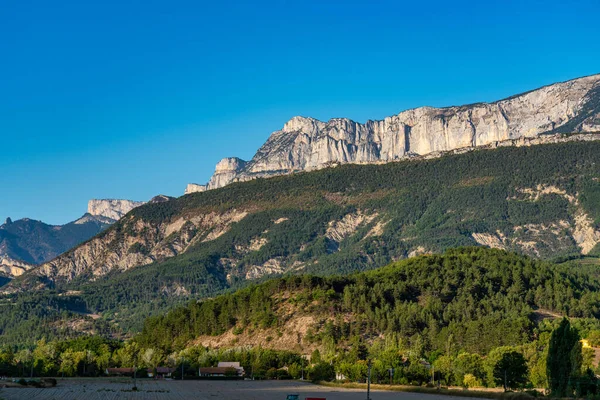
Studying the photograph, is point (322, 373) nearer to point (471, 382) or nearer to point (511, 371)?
point (471, 382)

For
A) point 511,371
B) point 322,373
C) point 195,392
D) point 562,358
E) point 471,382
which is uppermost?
point 562,358

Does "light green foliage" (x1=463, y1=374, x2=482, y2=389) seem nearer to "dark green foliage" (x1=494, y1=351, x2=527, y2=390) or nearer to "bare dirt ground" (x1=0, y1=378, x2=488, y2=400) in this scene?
"dark green foliage" (x1=494, y1=351, x2=527, y2=390)

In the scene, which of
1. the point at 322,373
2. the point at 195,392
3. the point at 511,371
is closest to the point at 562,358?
the point at 511,371

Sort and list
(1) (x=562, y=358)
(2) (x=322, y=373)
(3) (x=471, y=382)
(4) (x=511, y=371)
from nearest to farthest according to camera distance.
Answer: (1) (x=562, y=358)
(4) (x=511, y=371)
(3) (x=471, y=382)
(2) (x=322, y=373)

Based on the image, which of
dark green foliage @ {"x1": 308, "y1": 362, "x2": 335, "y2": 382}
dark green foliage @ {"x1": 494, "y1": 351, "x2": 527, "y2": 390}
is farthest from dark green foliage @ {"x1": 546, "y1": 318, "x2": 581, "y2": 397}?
dark green foliage @ {"x1": 308, "y1": 362, "x2": 335, "y2": 382}

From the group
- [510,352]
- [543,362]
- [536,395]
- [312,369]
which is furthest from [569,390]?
[312,369]

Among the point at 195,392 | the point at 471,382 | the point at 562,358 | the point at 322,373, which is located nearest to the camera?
the point at 562,358

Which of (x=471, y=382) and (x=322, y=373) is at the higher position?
(x=322, y=373)

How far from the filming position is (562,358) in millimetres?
123250

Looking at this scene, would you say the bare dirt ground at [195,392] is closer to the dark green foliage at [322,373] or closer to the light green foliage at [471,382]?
the dark green foliage at [322,373]

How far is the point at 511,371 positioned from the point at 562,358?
43279 millimetres

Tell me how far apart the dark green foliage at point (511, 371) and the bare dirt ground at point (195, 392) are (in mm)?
25613

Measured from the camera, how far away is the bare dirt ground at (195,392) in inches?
5404

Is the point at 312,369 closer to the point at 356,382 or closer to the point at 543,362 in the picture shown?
the point at 356,382
